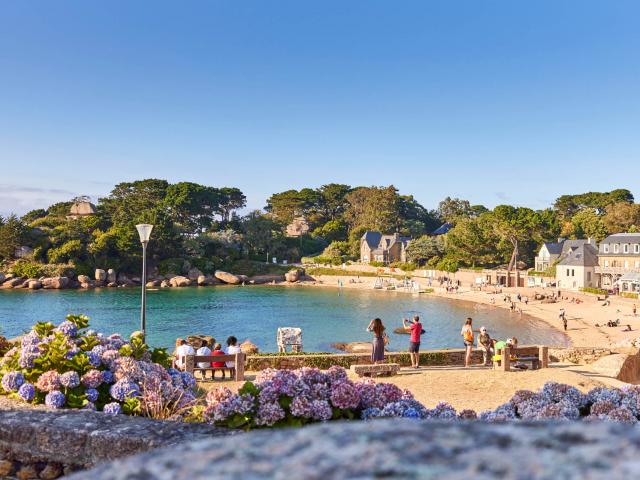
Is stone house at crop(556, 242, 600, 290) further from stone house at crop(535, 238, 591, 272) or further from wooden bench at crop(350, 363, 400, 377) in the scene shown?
wooden bench at crop(350, 363, 400, 377)

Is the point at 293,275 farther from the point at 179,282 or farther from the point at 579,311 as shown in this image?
the point at 579,311

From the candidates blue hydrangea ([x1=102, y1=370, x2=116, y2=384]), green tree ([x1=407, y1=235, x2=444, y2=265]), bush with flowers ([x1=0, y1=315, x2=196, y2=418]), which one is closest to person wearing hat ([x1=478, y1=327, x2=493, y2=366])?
bush with flowers ([x1=0, y1=315, x2=196, y2=418])

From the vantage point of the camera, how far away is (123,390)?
6602 millimetres

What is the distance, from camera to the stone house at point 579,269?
63562mm

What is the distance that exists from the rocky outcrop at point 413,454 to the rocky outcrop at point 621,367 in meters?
15.7

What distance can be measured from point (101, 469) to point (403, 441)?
797 mm

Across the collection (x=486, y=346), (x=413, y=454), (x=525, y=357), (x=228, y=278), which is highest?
(x=413, y=454)

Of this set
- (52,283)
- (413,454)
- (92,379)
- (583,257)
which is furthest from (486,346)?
(52,283)

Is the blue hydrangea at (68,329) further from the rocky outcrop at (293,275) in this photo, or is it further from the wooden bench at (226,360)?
the rocky outcrop at (293,275)

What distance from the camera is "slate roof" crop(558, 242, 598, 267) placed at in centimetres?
6359

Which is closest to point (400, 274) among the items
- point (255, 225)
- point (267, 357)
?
point (255, 225)

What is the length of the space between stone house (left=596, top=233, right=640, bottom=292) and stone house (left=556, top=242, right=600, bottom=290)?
772 mm

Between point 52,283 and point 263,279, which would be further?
point 263,279

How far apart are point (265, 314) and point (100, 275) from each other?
36325 millimetres
